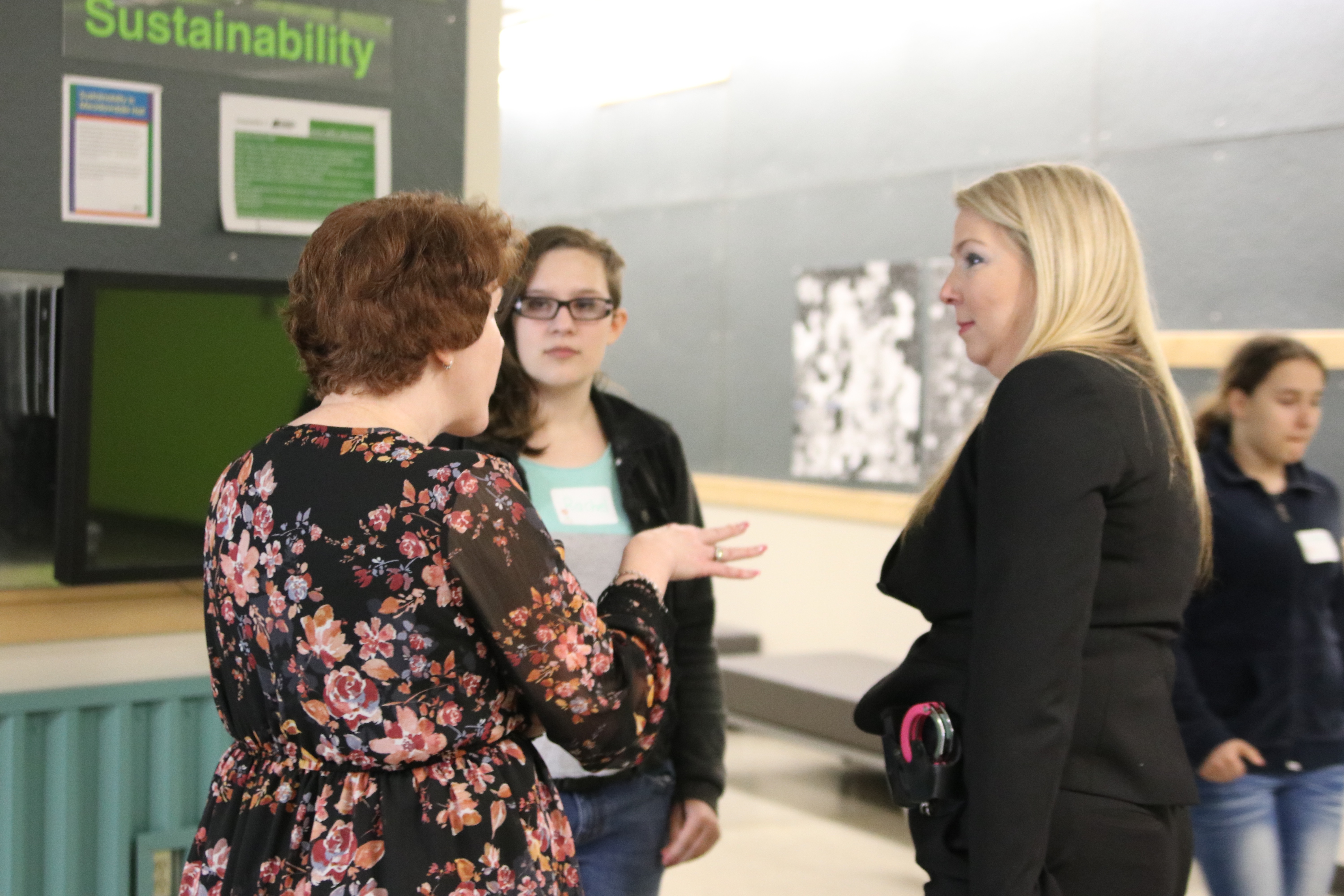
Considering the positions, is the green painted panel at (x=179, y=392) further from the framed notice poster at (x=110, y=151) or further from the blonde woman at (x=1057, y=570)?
the blonde woman at (x=1057, y=570)

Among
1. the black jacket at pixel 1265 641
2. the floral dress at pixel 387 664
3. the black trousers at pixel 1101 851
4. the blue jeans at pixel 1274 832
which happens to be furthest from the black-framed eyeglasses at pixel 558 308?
the blue jeans at pixel 1274 832

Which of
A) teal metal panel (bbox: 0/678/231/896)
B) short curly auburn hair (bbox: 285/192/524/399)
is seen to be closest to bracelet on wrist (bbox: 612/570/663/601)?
short curly auburn hair (bbox: 285/192/524/399)

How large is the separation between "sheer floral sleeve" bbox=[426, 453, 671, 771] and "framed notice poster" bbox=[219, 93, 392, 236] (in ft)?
4.91

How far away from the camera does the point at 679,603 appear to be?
7.66ft

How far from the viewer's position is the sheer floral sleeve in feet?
4.40

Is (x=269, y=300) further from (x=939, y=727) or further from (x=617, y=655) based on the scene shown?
(x=939, y=727)

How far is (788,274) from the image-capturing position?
7555 millimetres

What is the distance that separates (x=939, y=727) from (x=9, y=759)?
5.81ft

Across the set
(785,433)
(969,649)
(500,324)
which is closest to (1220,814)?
(969,649)

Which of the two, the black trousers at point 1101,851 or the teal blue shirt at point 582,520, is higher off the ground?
the teal blue shirt at point 582,520

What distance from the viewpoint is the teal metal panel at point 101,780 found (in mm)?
2439

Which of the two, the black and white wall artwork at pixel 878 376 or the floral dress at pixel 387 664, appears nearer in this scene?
the floral dress at pixel 387 664

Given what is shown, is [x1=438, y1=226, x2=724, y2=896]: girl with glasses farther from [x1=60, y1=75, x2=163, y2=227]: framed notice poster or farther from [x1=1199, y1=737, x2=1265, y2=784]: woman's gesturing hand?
[x1=1199, y1=737, x2=1265, y2=784]: woman's gesturing hand

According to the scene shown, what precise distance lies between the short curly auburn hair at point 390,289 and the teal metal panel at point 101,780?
1396mm
